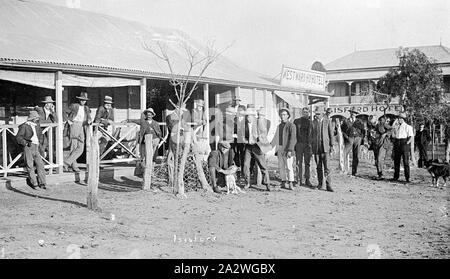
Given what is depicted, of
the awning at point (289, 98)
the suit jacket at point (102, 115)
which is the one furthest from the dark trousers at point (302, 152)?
the awning at point (289, 98)

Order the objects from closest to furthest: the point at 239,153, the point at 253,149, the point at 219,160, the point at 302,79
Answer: the point at 219,160, the point at 253,149, the point at 239,153, the point at 302,79

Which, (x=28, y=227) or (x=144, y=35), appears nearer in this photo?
(x=28, y=227)

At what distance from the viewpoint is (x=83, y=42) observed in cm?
1433

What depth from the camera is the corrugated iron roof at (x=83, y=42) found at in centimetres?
1166

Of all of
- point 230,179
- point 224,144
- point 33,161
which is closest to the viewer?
point 33,161

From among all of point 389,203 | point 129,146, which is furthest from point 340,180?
point 129,146

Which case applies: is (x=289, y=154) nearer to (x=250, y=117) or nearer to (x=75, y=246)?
(x=250, y=117)

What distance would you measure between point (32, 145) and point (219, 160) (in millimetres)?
4009

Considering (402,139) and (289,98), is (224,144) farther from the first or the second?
(289,98)

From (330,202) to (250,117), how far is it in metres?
2.79

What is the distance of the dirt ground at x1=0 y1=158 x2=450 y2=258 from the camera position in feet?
19.7

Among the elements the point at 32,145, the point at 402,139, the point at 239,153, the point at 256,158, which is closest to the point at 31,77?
the point at 32,145
